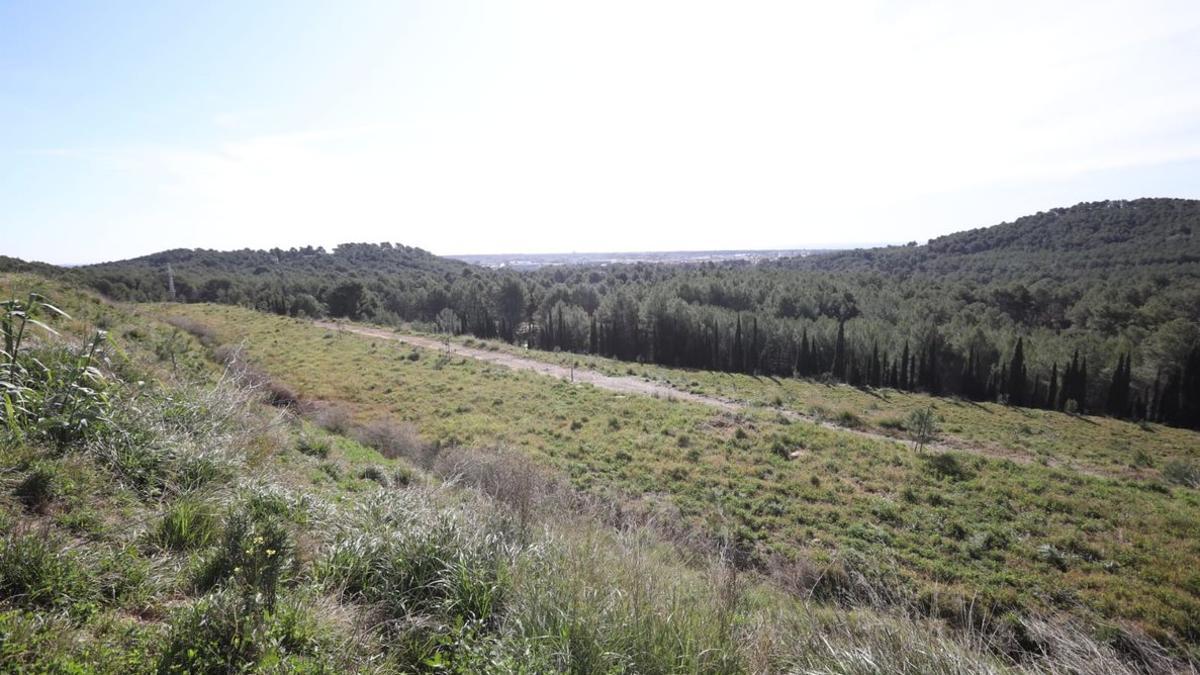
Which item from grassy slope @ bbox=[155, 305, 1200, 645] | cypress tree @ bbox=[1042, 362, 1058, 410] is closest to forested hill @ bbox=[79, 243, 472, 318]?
grassy slope @ bbox=[155, 305, 1200, 645]

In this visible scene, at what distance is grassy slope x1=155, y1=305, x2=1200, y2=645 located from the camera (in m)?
9.40

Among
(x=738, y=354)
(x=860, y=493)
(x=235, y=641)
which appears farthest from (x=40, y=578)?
(x=738, y=354)

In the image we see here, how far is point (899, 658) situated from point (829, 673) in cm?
51

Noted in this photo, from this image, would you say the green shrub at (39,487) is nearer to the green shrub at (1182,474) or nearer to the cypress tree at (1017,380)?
the green shrub at (1182,474)

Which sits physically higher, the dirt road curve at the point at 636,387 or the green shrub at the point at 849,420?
the dirt road curve at the point at 636,387

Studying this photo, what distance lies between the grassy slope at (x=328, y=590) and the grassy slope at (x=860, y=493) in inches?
263

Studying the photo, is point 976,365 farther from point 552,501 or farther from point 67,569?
point 67,569

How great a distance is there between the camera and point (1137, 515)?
1212cm

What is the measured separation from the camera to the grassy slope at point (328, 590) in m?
2.76

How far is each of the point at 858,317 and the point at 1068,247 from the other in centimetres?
9703

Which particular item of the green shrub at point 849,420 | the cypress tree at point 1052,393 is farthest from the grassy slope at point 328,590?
the cypress tree at point 1052,393

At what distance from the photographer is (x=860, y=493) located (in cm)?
1306

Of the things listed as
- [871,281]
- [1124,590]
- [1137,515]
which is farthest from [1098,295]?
[1124,590]

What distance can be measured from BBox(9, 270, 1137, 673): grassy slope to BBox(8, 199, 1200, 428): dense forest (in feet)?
148
